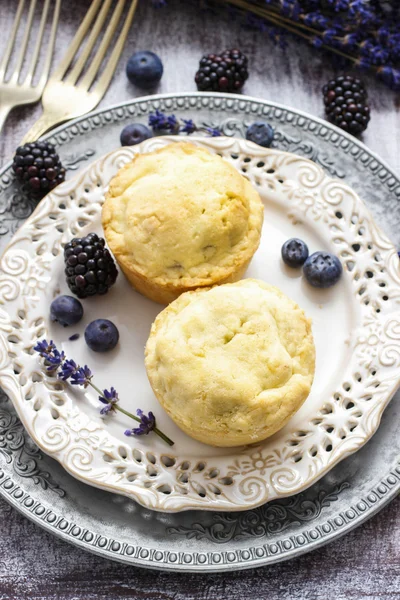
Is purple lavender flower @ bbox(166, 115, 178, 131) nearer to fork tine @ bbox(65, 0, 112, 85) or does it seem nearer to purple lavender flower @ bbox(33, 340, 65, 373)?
fork tine @ bbox(65, 0, 112, 85)

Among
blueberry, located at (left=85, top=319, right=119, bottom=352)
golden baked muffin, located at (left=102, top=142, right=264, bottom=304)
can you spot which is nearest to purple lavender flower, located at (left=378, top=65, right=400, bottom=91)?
golden baked muffin, located at (left=102, top=142, right=264, bottom=304)

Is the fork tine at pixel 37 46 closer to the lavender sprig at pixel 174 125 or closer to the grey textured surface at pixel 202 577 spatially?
the lavender sprig at pixel 174 125

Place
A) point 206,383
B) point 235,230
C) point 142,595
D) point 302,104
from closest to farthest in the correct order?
point 206,383 → point 142,595 → point 235,230 → point 302,104

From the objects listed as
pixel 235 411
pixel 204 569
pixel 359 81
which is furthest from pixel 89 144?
pixel 204 569

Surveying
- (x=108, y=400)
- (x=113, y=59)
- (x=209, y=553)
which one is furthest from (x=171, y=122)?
(x=209, y=553)

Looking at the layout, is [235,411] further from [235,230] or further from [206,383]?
[235,230]

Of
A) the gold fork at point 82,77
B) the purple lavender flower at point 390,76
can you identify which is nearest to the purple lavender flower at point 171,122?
the gold fork at point 82,77

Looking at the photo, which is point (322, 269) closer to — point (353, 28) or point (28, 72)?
point (353, 28)
